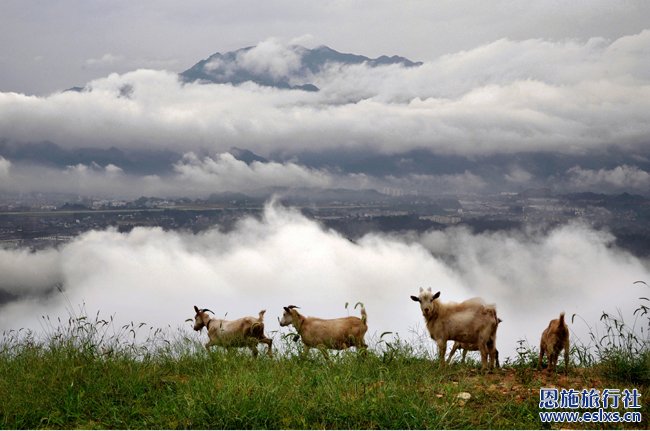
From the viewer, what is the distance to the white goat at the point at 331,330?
11.5m

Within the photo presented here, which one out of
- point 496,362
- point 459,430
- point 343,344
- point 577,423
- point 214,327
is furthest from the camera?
point 214,327

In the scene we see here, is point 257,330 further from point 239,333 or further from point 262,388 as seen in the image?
point 262,388

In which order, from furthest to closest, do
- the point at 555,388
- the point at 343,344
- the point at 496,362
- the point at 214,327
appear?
the point at 214,327
the point at 343,344
the point at 496,362
the point at 555,388

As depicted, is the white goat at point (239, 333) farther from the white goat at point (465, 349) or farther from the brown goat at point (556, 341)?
the brown goat at point (556, 341)

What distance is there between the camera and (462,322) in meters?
10.6

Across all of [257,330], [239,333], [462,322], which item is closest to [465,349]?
[462,322]

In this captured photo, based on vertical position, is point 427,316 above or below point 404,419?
above

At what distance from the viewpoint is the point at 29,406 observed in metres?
8.36

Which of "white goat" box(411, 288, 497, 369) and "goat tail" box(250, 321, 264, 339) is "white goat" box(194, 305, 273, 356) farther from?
"white goat" box(411, 288, 497, 369)

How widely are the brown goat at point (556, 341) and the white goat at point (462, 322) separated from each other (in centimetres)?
92

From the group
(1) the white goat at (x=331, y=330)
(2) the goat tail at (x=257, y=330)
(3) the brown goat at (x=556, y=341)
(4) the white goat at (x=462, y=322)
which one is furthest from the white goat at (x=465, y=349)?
(2) the goat tail at (x=257, y=330)

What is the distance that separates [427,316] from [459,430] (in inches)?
146

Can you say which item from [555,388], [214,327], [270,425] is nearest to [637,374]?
[555,388]

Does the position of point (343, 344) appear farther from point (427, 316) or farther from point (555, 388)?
point (555, 388)
